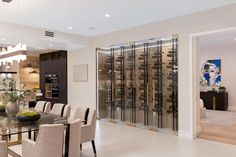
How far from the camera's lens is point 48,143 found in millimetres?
2854

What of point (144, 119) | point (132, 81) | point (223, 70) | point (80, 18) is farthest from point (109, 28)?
point (223, 70)

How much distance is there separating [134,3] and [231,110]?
315 inches

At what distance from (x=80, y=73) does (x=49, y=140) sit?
622cm

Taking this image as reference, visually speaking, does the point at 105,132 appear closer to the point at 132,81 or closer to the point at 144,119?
the point at 144,119

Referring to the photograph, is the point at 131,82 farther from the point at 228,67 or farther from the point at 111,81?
the point at 228,67

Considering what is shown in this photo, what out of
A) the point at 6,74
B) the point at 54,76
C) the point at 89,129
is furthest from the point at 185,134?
the point at 6,74

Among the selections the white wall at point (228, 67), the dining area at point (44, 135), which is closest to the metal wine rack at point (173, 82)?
the dining area at point (44, 135)

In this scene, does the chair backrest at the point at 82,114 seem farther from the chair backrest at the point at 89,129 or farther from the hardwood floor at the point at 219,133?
the hardwood floor at the point at 219,133

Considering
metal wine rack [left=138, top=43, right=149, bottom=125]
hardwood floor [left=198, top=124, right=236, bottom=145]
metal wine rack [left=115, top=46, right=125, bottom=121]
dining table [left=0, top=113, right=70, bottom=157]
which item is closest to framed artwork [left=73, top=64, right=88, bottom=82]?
metal wine rack [left=115, top=46, right=125, bottom=121]

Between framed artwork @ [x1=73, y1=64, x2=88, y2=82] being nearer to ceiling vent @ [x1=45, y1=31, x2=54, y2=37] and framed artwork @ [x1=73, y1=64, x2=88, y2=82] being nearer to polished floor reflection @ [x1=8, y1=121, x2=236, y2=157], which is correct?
ceiling vent @ [x1=45, y1=31, x2=54, y2=37]

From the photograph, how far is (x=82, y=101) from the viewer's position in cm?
892

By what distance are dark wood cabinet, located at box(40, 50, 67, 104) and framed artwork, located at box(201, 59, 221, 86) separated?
269 inches

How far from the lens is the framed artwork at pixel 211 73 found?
433 inches

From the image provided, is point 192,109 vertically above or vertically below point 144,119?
above
